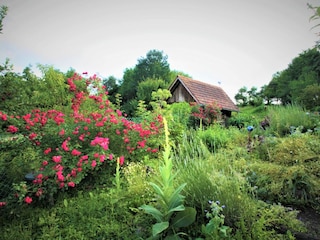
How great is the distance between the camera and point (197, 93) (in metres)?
17.2

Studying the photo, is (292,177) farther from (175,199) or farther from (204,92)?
(204,92)

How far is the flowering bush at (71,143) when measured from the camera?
3111 millimetres

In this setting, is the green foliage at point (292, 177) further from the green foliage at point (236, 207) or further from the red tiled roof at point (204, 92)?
the red tiled roof at point (204, 92)

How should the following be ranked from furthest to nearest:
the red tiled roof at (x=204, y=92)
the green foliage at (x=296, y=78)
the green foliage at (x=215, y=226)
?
the green foliage at (x=296, y=78), the red tiled roof at (x=204, y=92), the green foliage at (x=215, y=226)

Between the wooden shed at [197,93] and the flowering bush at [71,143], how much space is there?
486 inches

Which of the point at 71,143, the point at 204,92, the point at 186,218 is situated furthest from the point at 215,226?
the point at 204,92

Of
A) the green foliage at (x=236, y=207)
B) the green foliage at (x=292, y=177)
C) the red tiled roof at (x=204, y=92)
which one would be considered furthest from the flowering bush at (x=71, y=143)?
the red tiled roof at (x=204, y=92)

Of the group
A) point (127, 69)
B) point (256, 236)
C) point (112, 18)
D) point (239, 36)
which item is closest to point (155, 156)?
point (256, 236)

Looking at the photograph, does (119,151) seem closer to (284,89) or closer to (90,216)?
(90,216)

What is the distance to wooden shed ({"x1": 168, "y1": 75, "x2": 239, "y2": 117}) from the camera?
16986 mm

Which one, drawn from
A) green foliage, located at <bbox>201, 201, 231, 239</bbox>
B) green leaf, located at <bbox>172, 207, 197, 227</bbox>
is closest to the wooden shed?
green leaf, located at <bbox>172, 207, 197, 227</bbox>

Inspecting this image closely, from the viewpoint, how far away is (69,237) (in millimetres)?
2363

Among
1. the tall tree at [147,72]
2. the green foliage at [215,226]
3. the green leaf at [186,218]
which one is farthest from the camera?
the tall tree at [147,72]

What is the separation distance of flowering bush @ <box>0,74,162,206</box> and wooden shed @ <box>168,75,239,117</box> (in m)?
12.3
